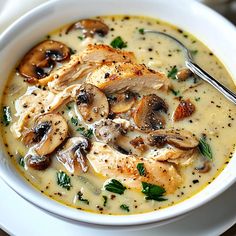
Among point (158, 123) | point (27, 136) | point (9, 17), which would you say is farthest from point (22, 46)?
point (158, 123)

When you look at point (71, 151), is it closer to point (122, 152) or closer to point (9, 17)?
point (122, 152)

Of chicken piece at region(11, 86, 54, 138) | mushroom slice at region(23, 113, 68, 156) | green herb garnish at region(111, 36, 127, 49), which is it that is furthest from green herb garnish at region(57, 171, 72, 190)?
green herb garnish at region(111, 36, 127, 49)

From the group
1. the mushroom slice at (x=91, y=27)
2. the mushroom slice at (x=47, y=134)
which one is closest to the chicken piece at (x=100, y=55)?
the mushroom slice at (x=91, y=27)

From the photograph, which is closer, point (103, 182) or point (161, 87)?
point (103, 182)

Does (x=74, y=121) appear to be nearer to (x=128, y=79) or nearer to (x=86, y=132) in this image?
(x=86, y=132)

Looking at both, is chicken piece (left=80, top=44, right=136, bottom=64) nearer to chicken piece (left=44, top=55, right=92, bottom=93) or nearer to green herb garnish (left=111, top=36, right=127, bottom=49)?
chicken piece (left=44, top=55, right=92, bottom=93)

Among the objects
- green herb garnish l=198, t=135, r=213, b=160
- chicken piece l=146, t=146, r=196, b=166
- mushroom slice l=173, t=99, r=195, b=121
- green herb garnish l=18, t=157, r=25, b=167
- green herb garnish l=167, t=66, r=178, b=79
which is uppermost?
green herb garnish l=167, t=66, r=178, b=79

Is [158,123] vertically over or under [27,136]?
over
